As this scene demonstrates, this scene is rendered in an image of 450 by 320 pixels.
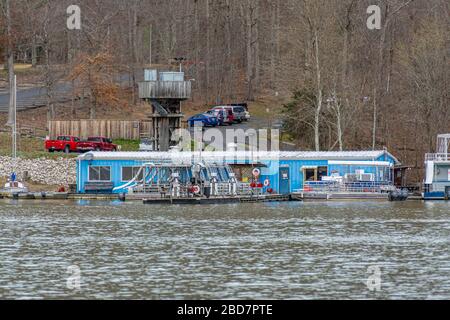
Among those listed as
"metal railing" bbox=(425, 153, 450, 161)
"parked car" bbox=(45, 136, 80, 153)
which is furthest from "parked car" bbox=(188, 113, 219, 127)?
"metal railing" bbox=(425, 153, 450, 161)

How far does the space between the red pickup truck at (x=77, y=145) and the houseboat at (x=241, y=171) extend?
854cm

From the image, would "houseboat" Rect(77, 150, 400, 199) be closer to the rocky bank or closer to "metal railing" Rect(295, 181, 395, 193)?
"metal railing" Rect(295, 181, 395, 193)

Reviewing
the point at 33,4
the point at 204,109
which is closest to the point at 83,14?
the point at 33,4

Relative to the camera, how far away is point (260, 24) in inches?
4759

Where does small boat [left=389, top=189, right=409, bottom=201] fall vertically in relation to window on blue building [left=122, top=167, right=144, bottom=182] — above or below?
below

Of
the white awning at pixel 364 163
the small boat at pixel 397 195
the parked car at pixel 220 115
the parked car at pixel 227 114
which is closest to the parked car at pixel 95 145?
the parked car at pixel 220 115

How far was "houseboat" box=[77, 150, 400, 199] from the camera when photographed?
80438 millimetres

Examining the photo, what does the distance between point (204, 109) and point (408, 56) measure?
2687 cm

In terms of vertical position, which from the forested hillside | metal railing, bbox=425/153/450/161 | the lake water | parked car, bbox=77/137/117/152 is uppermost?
the forested hillside

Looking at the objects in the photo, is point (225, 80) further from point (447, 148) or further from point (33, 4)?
point (447, 148)

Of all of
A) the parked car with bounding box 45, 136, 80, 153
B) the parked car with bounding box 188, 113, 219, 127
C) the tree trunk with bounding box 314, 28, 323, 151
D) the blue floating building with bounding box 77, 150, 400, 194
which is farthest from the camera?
the parked car with bounding box 188, 113, 219, 127

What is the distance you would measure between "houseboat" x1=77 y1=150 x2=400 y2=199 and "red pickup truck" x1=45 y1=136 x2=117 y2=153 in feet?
28.0

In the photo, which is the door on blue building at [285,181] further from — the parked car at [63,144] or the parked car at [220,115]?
the parked car at [220,115]

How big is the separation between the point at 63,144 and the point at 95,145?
93.1 inches
